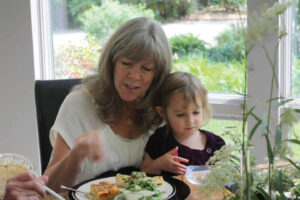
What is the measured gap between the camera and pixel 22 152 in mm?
3340

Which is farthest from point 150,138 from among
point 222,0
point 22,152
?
point 22,152

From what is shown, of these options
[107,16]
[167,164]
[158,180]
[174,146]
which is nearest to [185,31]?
[107,16]

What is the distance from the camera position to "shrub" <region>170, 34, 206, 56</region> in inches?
106

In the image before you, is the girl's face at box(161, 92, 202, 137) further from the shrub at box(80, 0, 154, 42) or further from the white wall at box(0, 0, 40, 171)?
the white wall at box(0, 0, 40, 171)

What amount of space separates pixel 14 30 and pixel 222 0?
5.15 feet

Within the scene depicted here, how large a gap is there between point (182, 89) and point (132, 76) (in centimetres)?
23

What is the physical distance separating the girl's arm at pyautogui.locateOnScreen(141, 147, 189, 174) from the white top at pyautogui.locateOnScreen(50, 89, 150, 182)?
105 mm

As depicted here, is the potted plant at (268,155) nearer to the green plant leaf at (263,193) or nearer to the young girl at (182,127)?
the green plant leaf at (263,193)

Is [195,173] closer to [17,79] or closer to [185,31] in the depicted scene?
[185,31]

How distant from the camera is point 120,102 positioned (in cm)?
196

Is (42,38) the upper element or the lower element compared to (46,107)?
upper

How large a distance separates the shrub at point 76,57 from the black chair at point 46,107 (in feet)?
4.25

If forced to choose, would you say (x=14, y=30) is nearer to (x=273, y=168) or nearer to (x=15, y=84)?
(x=15, y=84)

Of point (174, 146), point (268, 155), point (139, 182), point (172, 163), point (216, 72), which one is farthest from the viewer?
point (216, 72)
